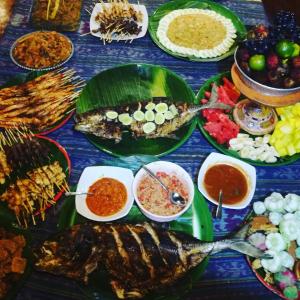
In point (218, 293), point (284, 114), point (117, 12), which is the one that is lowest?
point (218, 293)

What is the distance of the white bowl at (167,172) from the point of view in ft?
7.41

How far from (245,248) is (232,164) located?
67cm

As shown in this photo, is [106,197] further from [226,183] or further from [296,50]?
[296,50]

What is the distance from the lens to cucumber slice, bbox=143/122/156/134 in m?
2.71

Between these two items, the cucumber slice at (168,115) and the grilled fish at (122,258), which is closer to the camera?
the grilled fish at (122,258)

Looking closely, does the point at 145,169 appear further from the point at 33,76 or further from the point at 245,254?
the point at 33,76

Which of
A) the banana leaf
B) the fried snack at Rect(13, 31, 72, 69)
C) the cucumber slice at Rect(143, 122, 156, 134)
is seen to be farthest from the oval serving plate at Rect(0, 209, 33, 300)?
the fried snack at Rect(13, 31, 72, 69)

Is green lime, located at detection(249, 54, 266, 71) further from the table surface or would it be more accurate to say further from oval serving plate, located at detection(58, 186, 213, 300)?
oval serving plate, located at detection(58, 186, 213, 300)

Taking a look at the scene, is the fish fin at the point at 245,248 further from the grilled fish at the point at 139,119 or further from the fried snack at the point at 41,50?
the fried snack at the point at 41,50

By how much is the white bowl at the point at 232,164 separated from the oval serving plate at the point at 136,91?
0.28 m

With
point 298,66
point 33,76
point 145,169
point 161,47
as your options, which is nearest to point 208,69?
point 161,47

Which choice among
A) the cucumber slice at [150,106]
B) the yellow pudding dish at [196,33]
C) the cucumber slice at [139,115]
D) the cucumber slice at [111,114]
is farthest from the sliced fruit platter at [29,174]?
the yellow pudding dish at [196,33]

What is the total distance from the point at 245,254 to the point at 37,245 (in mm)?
1299

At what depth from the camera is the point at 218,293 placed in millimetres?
2123
